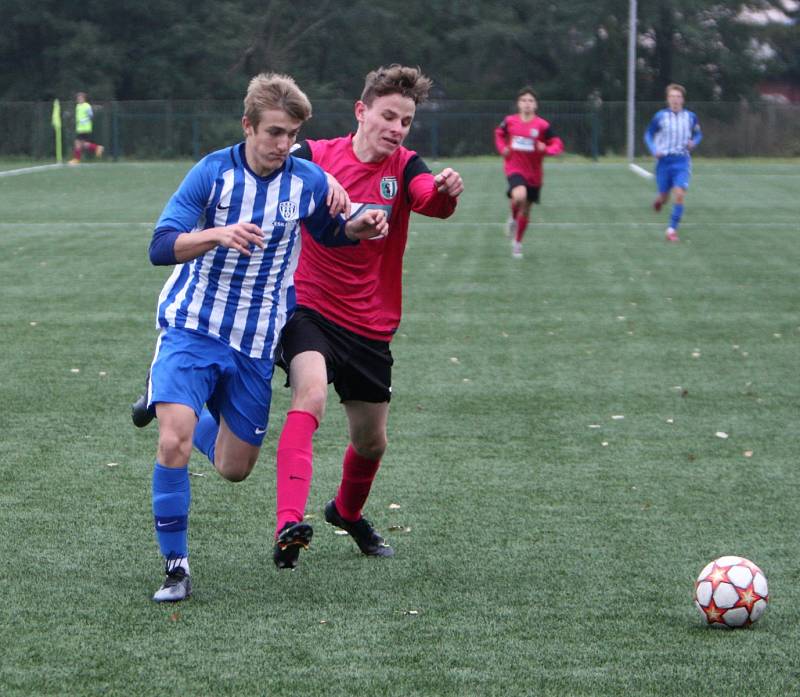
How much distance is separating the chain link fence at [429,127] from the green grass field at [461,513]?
35.0m

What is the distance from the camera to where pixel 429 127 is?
161 feet

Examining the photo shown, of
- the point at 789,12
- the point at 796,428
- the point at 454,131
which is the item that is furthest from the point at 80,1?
the point at 796,428

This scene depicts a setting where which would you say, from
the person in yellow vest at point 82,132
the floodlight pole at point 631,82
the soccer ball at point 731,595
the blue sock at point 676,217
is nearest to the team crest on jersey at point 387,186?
the soccer ball at point 731,595

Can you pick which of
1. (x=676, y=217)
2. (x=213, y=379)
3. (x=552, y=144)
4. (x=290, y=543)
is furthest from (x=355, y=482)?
(x=676, y=217)

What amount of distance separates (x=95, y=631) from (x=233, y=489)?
6.62 feet

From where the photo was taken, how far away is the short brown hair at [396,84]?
17.4ft

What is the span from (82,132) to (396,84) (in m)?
39.3

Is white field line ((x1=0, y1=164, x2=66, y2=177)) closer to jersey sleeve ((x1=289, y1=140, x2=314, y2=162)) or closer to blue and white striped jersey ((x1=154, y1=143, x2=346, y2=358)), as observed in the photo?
jersey sleeve ((x1=289, y1=140, x2=314, y2=162))

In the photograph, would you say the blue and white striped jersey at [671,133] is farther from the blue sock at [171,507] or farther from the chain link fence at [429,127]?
the chain link fence at [429,127]

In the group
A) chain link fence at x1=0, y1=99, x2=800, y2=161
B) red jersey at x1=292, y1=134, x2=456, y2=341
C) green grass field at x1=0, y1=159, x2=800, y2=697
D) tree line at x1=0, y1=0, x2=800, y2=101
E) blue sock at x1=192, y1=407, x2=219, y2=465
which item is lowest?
green grass field at x1=0, y1=159, x2=800, y2=697

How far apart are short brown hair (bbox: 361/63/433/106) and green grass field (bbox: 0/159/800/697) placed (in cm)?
181

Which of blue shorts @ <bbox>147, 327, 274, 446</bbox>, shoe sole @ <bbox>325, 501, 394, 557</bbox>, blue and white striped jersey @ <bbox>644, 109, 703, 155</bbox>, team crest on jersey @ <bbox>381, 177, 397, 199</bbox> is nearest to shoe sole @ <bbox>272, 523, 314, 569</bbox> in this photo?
blue shorts @ <bbox>147, 327, 274, 446</bbox>

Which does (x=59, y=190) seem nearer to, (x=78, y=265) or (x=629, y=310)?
(x=78, y=265)

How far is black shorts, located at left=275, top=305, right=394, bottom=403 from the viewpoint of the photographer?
5.26m
